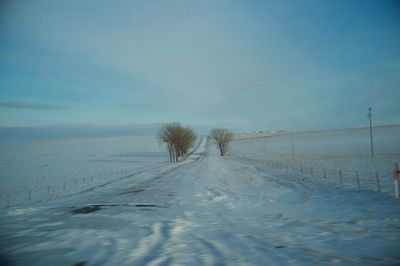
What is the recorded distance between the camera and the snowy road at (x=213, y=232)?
21.7 feet

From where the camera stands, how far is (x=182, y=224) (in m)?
10.0

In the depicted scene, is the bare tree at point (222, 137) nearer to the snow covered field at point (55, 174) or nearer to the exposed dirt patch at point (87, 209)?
the snow covered field at point (55, 174)

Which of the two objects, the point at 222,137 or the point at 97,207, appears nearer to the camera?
the point at 97,207

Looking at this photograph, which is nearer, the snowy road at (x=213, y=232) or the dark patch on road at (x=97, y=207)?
the snowy road at (x=213, y=232)

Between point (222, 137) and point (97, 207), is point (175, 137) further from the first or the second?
point (97, 207)

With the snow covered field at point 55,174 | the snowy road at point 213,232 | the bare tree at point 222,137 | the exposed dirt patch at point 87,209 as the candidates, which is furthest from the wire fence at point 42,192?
the bare tree at point 222,137

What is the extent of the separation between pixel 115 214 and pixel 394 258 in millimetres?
10032

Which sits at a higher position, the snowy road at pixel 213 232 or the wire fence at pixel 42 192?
the snowy road at pixel 213 232

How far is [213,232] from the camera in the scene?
8852mm

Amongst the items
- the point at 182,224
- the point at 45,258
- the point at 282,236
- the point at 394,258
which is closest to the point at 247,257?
the point at 282,236

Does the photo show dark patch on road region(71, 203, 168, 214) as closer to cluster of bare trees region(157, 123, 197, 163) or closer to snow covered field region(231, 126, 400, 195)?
snow covered field region(231, 126, 400, 195)

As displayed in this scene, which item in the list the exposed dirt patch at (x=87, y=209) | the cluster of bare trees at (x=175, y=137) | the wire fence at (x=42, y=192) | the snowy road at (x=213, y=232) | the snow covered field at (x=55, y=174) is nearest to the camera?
the snowy road at (x=213, y=232)

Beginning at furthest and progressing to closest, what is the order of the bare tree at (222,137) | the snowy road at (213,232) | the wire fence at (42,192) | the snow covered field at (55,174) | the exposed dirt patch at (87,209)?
the bare tree at (222,137)
the snow covered field at (55,174)
the wire fence at (42,192)
the exposed dirt patch at (87,209)
the snowy road at (213,232)

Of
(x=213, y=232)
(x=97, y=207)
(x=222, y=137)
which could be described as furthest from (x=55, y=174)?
(x=222, y=137)
